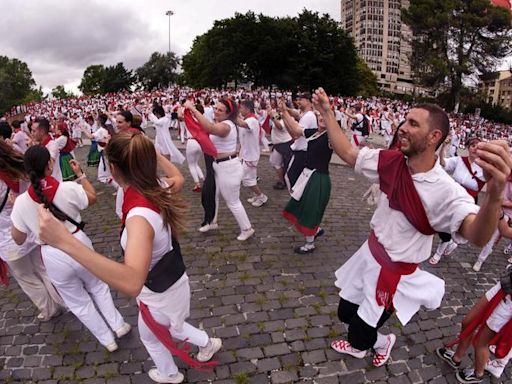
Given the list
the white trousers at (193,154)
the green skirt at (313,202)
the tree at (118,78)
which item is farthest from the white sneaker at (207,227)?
the tree at (118,78)

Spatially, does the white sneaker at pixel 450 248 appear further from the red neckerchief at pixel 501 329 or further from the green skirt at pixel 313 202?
the red neckerchief at pixel 501 329

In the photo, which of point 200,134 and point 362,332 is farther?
point 200,134

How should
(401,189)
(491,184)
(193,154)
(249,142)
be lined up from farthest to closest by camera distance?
(193,154), (249,142), (401,189), (491,184)

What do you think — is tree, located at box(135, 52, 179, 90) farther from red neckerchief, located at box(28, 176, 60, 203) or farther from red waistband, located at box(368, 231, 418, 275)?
red waistband, located at box(368, 231, 418, 275)

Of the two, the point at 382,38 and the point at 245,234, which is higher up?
the point at 382,38

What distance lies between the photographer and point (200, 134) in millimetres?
4914

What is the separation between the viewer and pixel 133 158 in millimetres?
2023

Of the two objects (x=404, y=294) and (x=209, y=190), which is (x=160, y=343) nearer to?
(x=404, y=294)

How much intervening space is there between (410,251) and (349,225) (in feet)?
13.0

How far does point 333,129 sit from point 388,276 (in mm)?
1212

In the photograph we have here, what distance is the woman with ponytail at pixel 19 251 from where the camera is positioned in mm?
3328

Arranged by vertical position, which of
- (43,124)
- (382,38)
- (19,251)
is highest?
(382,38)

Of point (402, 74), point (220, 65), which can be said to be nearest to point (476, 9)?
point (220, 65)

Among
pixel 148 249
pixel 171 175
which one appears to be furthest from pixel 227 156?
pixel 148 249
